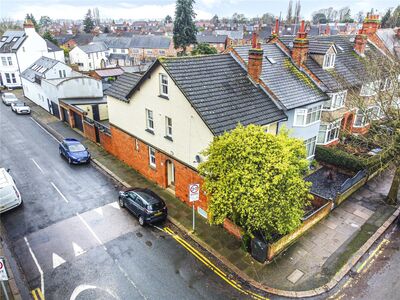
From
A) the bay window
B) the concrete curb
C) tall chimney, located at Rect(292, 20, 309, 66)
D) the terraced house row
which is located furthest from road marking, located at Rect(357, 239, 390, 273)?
tall chimney, located at Rect(292, 20, 309, 66)

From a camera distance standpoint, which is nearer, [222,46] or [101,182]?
[101,182]

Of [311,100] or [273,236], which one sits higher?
[311,100]

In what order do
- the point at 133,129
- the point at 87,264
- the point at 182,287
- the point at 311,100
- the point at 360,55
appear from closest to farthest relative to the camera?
the point at 182,287 < the point at 87,264 < the point at 311,100 < the point at 133,129 < the point at 360,55

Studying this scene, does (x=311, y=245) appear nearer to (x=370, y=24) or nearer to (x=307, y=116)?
(x=307, y=116)

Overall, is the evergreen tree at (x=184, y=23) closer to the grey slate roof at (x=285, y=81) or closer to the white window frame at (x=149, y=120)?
the grey slate roof at (x=285, y=81)

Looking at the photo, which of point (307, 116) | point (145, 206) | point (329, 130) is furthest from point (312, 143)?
point (145, 206)

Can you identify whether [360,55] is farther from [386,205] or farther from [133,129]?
[133,129]

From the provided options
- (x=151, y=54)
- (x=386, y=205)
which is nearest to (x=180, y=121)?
(x=386, y=205)
